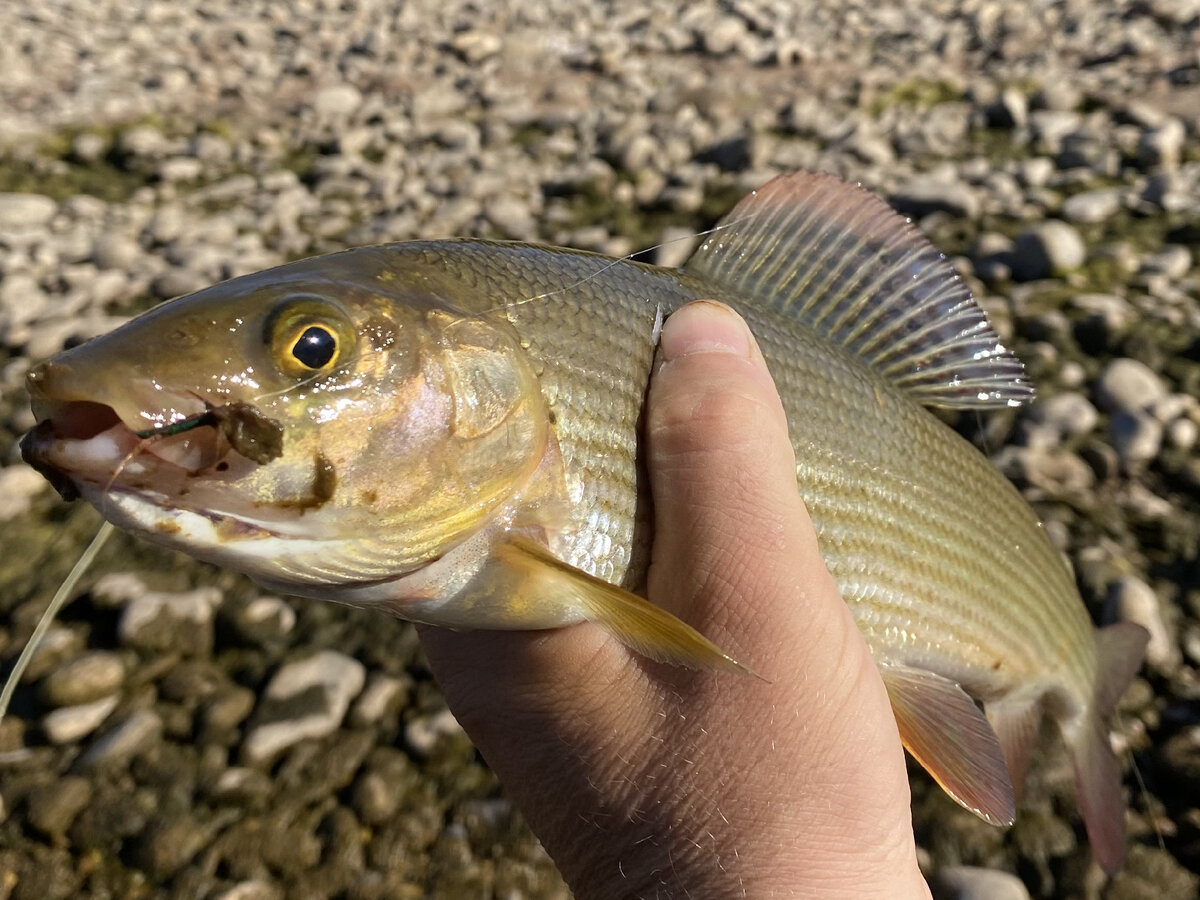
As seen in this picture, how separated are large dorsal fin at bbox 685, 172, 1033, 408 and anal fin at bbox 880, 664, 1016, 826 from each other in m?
0.86

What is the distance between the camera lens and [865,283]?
8.24 ft

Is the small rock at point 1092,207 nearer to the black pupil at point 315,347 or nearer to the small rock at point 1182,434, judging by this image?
the small rock at point 1182,434

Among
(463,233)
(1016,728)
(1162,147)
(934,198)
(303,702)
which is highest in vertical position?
(1162,147)

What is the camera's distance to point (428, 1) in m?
10.8

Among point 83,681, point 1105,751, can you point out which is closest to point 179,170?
point 83,681

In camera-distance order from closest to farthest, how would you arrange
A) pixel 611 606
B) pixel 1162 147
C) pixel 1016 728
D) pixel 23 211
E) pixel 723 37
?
pixel 611 606
pixel 1016 728
pixel 1162 147
pixel 23 211
pixel 723 37

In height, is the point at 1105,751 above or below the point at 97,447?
below

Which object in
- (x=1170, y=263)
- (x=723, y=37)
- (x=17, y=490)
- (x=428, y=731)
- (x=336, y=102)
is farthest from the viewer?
(x=723, y=37)

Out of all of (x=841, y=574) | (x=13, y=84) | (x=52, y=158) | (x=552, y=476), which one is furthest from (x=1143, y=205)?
(x=13, y=84)

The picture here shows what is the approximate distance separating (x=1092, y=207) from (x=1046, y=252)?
0.83 meters

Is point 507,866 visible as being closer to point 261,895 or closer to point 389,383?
point 261,895

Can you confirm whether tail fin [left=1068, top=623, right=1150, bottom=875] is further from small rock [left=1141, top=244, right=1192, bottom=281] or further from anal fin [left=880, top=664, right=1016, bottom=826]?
small rock [left=1141, top=244, right=1192, bottom=281]

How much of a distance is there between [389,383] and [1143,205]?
228 inches

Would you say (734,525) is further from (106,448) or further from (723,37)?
(723,37)
